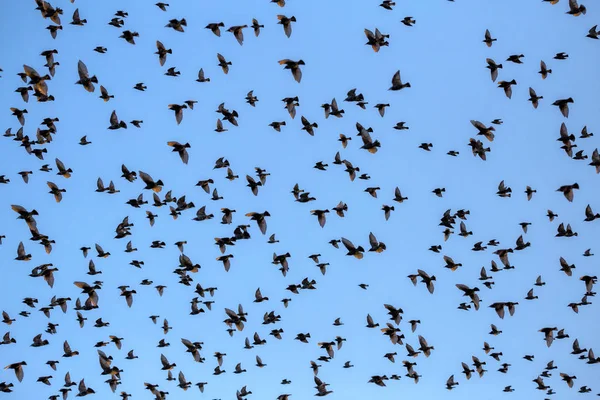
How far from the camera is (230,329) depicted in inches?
2219

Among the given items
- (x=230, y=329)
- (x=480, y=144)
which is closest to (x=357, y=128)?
(x=480, y=144)

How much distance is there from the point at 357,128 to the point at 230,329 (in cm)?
Answer: 1331

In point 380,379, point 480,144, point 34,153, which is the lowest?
point 380,379

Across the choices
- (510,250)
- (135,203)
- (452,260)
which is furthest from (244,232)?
(510,250)

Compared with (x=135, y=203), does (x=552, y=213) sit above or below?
below

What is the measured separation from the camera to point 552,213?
51.8 meters

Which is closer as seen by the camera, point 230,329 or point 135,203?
point 135,203

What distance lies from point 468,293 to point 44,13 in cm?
2322

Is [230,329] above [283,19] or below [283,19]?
below

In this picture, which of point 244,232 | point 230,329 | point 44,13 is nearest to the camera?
point 44,13

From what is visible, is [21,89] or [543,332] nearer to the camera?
[21,89]

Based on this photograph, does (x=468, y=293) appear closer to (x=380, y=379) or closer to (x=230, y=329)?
(x=380, y=379)

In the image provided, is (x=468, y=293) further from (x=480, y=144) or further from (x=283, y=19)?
(x=283, y=19)

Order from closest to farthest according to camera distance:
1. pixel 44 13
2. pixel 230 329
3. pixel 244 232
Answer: pixel 44 13 → pixel 244 232 → pixel 230 329
